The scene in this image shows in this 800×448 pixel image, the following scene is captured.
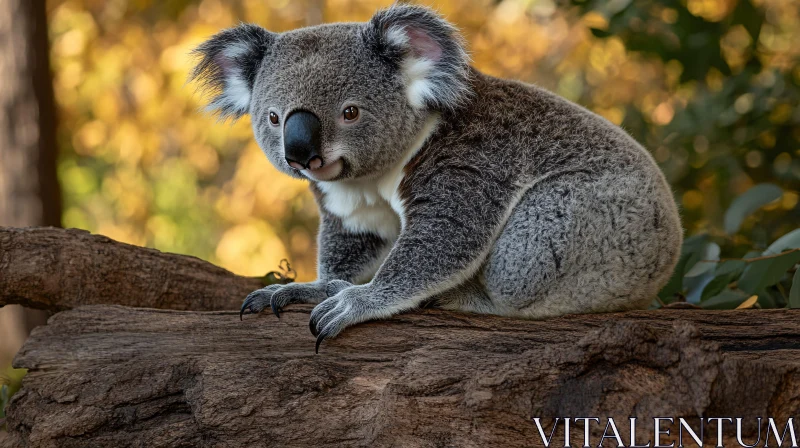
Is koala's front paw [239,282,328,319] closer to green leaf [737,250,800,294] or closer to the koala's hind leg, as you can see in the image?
the koala's hind leg

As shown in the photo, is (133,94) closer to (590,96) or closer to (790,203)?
(590,96)

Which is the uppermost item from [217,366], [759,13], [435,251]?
[759,13]

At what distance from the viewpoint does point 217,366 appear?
226cm

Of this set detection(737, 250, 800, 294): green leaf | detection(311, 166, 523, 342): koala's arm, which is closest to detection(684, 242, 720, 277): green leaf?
detection(737, 250, 800, 294): green leaf

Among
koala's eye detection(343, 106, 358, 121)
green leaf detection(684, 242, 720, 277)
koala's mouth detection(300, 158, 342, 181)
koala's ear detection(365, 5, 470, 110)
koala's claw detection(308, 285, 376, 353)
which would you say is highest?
koala's ear detection(365, 5, 470, 110)

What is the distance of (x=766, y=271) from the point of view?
8.78ft

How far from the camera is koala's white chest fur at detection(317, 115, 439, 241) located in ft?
8.53

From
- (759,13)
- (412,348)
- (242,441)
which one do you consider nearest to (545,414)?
(412,348)

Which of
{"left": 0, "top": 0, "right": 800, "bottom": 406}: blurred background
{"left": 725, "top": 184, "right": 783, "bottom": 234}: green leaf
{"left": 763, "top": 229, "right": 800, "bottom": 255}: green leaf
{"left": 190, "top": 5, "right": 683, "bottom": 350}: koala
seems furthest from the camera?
{"left": 0, "top": 0, "right": 800, "bottom": 406}: blurred background

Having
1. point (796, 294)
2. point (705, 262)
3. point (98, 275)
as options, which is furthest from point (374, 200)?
point (796, 294)

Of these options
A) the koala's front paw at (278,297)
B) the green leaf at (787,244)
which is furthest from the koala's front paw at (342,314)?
the green leaf at (787,244)

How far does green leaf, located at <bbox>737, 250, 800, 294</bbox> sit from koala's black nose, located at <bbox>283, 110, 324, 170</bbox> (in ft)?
5.30

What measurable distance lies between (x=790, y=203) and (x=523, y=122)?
2305 millimetres

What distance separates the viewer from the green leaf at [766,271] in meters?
2.64
